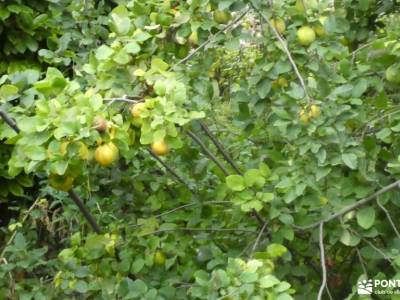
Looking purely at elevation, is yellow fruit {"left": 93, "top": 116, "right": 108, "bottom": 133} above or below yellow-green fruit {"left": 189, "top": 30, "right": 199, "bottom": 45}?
below

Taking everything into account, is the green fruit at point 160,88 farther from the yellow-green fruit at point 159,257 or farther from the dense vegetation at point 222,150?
the yellow-green fruit at point 159,257

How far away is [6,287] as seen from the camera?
2744mm

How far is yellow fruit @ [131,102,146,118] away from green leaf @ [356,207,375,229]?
703 millimetres

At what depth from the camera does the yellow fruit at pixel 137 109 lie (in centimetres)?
176

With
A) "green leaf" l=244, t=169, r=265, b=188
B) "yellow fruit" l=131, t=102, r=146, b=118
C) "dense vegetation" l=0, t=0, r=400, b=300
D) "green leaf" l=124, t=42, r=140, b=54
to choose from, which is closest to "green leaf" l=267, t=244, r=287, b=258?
"dense vegetation" l=0, t=0, r=400, b=300

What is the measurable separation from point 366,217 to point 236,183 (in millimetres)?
385

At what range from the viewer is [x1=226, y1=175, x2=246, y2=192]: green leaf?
6.53 ft

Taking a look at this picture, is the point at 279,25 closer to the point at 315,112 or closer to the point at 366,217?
the point at 315,112

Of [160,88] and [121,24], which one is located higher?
[121,24]

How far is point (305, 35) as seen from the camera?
2004 millimetres

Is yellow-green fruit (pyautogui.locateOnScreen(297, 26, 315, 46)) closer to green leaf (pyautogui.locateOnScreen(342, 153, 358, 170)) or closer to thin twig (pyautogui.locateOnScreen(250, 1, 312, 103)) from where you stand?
thin twig (pyautogui.locateOnScreen(250, 1, 312, 103))

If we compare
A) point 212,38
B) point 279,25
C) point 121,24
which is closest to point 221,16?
point 212,38

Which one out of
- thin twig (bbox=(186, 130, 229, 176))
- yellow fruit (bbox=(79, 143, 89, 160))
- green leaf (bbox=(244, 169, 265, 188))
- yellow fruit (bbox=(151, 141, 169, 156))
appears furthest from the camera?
thin twig (bbox=(186, 130, 229, 176))

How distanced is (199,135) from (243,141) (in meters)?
0.35
